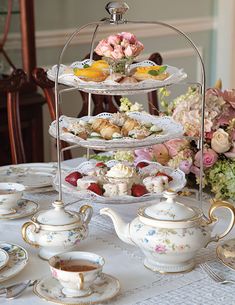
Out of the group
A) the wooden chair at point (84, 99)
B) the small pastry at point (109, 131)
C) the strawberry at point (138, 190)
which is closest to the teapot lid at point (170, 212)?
the strawberry at point (138, 190)

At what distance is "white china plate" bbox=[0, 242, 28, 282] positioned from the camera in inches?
54.9

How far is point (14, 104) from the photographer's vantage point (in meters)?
2.41

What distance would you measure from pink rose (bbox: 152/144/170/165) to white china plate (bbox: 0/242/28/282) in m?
0.62

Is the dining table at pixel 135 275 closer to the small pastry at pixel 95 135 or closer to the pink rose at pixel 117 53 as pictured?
the small pastry at pixel 95 135

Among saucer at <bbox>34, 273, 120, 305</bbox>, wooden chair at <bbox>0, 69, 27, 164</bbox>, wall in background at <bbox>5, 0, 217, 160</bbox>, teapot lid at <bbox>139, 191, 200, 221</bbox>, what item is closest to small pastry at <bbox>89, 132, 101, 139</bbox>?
teapot lid at <bbox>139, 191, 200, 221</bbox>

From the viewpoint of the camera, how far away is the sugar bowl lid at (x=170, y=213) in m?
1.42

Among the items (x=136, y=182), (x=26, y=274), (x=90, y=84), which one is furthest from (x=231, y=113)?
(x=26, y=274)

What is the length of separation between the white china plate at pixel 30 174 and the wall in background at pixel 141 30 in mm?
1083

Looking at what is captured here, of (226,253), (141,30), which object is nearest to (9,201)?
(226,253)

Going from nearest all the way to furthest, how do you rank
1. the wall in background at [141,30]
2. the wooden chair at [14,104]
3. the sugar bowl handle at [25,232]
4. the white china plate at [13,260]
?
1. the white china plate at [13,260]
2. the sugar bowl handle at [25,232]
3. the wooden chair at [14,104]
4. the wall in background at [141,30]

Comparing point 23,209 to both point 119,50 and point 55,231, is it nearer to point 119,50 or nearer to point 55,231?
point 55,231

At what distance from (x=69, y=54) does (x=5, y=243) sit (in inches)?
85.2

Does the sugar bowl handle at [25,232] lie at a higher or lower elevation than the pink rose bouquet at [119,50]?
lower

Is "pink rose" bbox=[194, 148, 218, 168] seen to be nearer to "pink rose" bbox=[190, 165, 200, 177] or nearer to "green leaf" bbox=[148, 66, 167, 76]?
"pink rose" bbox=[190, 165, 200, 177]
